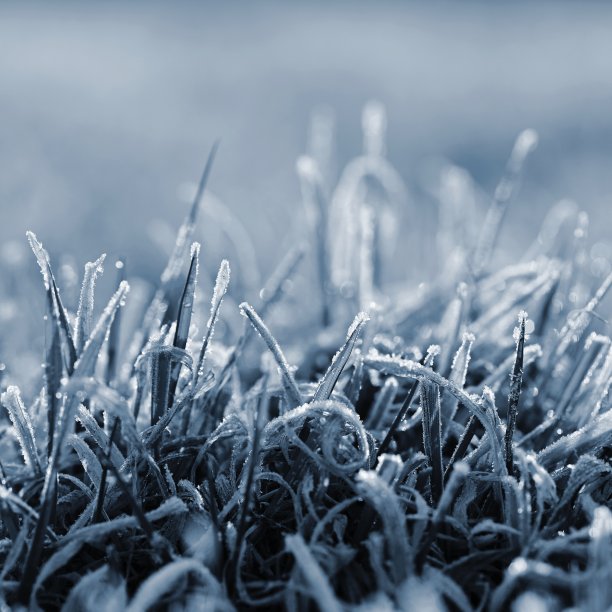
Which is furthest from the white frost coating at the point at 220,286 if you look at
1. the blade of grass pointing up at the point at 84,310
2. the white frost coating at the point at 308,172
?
the white frost coating at the point at 308,172

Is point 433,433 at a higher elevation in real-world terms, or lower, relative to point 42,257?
lower

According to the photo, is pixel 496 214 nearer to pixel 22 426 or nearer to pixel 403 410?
pixel 403 410

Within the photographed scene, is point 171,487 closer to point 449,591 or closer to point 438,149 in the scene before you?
point 449,591

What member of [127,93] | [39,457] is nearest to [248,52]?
[127,93]

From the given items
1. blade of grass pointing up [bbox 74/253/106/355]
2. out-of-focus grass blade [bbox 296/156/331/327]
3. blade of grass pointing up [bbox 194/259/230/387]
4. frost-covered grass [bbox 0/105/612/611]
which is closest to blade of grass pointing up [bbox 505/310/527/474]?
frost-covered grass [bbox 0/105/612/611]

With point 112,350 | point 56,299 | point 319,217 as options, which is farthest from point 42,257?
point 319,217

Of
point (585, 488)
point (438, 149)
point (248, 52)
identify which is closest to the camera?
point (585, 488)

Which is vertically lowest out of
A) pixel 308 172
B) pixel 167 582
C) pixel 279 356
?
pixel 167 582

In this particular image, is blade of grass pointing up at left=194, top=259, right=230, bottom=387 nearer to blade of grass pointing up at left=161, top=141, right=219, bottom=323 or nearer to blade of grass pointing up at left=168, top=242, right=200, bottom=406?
blade of grass pointing up at left=168, top=242, right=200, bottom=406
